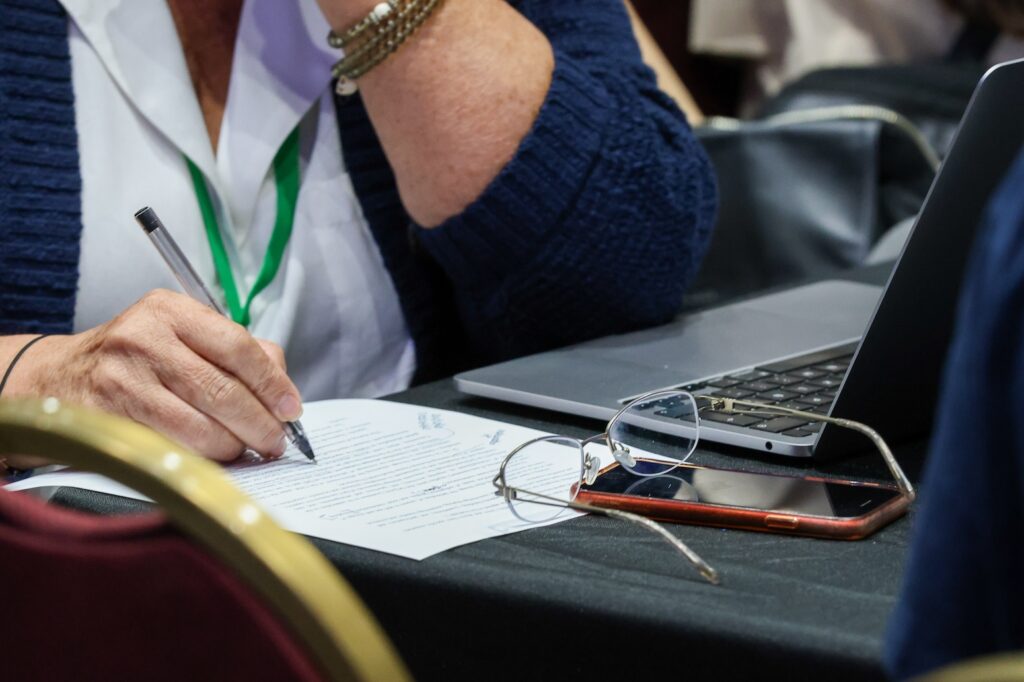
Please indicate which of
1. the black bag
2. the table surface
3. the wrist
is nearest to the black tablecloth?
the table surface

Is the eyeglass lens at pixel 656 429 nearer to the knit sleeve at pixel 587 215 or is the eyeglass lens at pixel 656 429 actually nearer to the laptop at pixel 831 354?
the laptop at pixel 831 354

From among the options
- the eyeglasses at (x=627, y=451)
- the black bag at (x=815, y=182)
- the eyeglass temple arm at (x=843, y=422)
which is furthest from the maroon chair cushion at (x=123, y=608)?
the black bag at (x=815, y=182)

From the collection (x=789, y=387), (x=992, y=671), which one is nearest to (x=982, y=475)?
(x=992, y=671)

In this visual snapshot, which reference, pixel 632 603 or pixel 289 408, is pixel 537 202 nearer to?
pixel 289 408

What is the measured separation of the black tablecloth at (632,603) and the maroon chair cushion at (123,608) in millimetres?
182

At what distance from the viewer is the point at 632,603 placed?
50 centimetres

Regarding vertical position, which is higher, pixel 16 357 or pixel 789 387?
pixel 16 357

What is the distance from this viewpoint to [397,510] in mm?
632

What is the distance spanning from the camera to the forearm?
36.8 inches

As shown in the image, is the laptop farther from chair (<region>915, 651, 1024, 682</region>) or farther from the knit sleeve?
chair (<region>915, 651, 1024, 682</region>)

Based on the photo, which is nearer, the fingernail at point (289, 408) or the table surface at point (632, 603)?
the table surface at point (632, 603)

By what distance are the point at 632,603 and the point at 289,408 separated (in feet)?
0.98

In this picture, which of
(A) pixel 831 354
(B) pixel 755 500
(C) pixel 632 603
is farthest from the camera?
(A) pixel 831 354

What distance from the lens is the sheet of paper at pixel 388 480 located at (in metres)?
0.61
